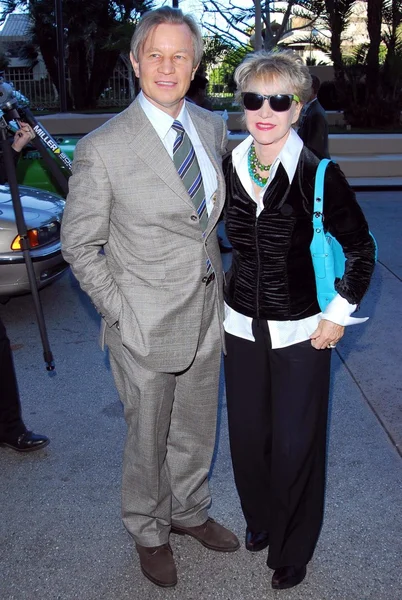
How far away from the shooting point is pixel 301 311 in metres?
2.67

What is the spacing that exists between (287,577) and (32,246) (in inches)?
154

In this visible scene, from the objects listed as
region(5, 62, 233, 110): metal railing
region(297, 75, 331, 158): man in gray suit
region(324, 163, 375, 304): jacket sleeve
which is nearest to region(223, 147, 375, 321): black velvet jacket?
region(324, 163, 375, 304): jacket sleeve

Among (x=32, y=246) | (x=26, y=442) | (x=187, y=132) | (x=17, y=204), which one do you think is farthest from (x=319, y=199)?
(x=32, y=246)

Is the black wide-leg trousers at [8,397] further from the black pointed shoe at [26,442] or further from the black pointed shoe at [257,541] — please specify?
the black pointed shoe at [257,541]

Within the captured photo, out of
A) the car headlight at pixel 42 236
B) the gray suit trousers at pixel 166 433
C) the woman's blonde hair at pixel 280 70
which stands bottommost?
the car headlight at pixel 42 236

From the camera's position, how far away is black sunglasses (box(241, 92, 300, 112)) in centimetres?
250

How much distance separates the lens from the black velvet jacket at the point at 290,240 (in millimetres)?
2549

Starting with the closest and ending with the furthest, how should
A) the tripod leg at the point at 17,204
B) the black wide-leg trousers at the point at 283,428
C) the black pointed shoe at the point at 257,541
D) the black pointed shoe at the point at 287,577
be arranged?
the black wide-leg trousers at the point at 283,428 → the black pointed shoe at the point at 287,577 → the black pointed shoe at the point at 257,541 → the tripod leg at the point at 17,204

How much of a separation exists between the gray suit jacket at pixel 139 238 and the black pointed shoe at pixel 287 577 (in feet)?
2.97

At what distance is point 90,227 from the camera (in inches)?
100

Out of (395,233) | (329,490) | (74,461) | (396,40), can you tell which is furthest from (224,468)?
(396,40)

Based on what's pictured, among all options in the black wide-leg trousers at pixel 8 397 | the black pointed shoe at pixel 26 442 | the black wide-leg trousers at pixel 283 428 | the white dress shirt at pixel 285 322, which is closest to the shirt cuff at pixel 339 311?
the white dress shirt at pixel 285 322

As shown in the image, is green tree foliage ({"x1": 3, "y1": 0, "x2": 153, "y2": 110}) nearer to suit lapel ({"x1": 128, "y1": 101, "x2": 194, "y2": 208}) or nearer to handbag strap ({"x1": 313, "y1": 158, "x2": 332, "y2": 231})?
suit lapel ({"x1": 128, "y1": 101, "x2": 194, "y2": 208})

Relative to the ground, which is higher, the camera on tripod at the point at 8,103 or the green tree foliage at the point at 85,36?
the camera on tripod at the point at 8,103
